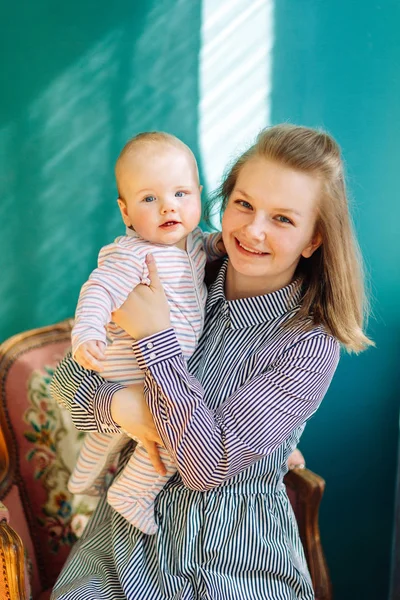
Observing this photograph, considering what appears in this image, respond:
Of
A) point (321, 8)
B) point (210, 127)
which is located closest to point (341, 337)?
point (210, 127)

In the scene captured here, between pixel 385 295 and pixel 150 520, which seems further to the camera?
pixel 385 295

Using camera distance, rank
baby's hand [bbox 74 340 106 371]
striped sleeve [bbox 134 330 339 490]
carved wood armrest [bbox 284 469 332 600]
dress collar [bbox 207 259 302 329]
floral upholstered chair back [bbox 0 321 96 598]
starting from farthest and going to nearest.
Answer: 1. floral upholstered chair back [bbox 0 321 96 598]
2. carved wood armrest [bbox 284 469 332 600]
3. dress collar [bbox 207 259 302 329]
4. striped sleeve [bbox 134 330 339 490]
5. baby's hand [bbox 74 340 106 371]

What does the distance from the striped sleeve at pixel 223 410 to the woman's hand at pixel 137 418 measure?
2.1 inches

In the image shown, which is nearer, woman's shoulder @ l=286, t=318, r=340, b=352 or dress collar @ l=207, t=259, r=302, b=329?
woman's shoulder @ l=286, t=318, r=340, b=352

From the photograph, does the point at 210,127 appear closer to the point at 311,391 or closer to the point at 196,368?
the point at 196,368

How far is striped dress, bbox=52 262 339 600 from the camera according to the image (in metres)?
1.47

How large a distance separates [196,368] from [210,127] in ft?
3.18

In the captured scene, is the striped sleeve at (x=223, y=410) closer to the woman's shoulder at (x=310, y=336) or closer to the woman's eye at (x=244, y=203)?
the woman's shoulder at (x=310, y=336)

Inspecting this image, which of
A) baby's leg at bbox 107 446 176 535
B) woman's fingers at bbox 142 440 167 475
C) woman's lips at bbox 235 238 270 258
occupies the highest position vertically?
woman's lips at bbox 235 238 270 258

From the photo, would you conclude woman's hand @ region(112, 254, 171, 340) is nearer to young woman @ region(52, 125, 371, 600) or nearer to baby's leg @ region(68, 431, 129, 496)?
young woman @ region(52, 125, 371, 600)

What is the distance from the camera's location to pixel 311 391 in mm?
1528

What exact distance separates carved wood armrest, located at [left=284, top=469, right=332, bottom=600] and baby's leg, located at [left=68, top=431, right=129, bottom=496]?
56 cm

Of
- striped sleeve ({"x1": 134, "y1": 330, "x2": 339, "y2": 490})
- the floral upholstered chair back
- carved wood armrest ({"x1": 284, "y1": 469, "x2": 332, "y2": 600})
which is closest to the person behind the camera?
striped sleeve ({"x1": 134, "y1": 330, "x2": 339, "y2": 490})

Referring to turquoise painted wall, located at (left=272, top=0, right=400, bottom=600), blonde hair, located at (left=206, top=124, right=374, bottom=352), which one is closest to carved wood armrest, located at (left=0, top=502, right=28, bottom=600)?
Answer: blonde hair, located at (left=206, top=124, right=374, bottom=352)
